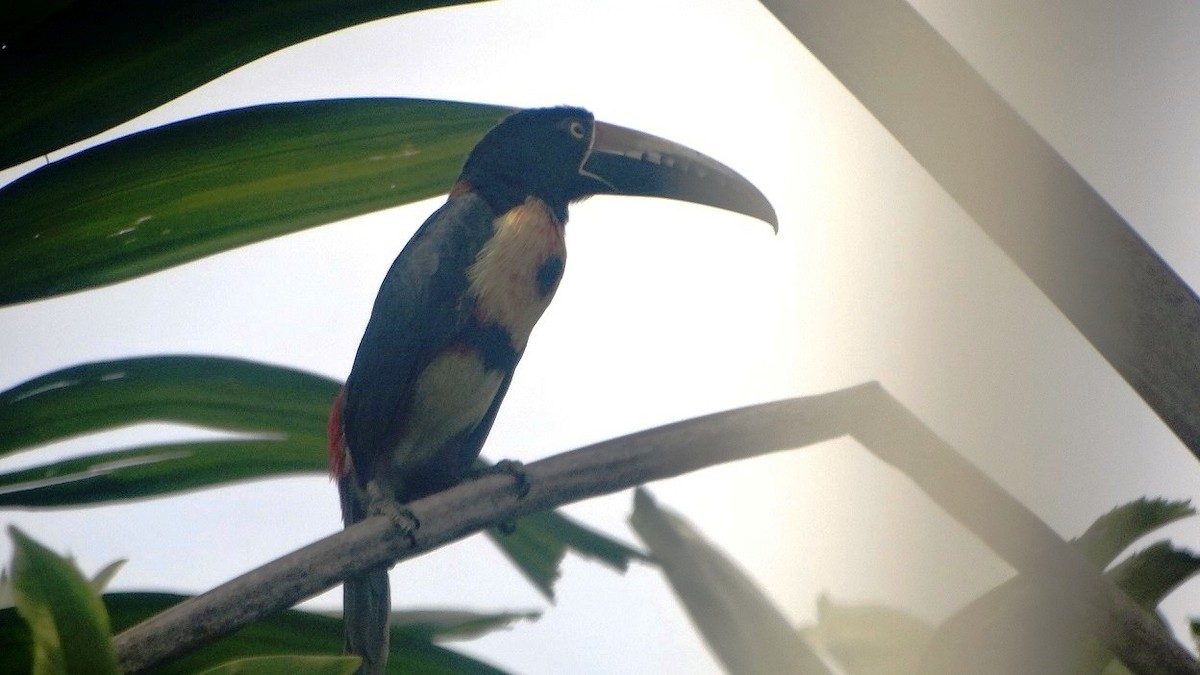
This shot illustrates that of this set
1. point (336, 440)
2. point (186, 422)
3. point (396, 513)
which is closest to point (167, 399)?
point (186, 422)

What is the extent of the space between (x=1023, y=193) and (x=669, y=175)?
16.1 inches

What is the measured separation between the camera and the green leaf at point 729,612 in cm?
79

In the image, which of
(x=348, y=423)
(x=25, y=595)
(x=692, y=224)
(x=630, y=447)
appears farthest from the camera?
(x=692, y=224)

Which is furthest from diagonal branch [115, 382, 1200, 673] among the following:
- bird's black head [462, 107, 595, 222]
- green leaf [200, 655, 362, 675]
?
bird's black head [462, 107, 595, 222]

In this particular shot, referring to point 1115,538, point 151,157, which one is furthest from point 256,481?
point 1115,538

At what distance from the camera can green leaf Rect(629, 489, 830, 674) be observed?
787mm

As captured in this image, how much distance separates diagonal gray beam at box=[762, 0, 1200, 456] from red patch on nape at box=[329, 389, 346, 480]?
0.59 meters

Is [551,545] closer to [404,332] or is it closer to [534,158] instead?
[404,332]

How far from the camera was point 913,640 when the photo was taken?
884 mm

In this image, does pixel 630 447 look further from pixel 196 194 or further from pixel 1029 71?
pixel 1029 71

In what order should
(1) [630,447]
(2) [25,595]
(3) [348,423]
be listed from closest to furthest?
(2) [25,595] < (1) [630,447] < (3) [348,423]

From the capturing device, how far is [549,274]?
999mm

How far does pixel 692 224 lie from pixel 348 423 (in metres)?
0.46

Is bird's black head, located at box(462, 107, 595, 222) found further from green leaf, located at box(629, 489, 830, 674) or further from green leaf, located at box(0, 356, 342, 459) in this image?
green leaf, located at box(629, 489, 830, 674)
